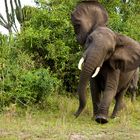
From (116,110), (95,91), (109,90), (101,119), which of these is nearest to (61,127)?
(101,119)

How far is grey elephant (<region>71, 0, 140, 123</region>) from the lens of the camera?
31.3ft

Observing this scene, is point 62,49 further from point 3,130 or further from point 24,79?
point 3,130

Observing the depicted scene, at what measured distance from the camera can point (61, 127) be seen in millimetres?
8266

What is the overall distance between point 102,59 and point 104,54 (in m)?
0.10

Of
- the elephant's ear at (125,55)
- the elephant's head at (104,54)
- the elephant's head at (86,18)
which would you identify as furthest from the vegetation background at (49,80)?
the elephant's head at (86,18)

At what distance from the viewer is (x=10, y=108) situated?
34.2 feet

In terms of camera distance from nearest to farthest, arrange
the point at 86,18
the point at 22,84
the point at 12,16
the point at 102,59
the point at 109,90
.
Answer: the point at 102,59 → the point at 109,90 → the point at 86,18 → the point at 22,84 → the point at 12,16

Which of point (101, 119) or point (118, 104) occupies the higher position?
point (118, 104)

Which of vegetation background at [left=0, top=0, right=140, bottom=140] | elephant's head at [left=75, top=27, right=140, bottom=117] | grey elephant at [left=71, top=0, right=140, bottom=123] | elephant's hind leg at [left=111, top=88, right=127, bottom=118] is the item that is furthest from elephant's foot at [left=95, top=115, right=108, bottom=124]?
elephant's hind leg at [left=111, top=88, right=127, bottom=118]

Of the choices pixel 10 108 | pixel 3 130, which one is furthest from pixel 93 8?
pixel 3 130

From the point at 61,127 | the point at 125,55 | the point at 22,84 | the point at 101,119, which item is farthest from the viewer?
the point at 22,84

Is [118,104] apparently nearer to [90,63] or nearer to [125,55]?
[125,55]

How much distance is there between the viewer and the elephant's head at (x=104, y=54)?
9.48 m

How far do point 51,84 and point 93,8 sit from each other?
1.92m
